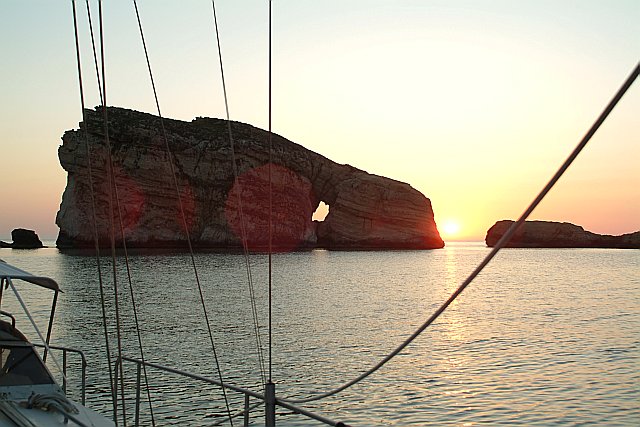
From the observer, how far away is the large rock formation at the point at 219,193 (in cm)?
10012

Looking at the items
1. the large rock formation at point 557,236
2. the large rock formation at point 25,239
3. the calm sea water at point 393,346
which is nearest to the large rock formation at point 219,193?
the large rock formation at point 25,239

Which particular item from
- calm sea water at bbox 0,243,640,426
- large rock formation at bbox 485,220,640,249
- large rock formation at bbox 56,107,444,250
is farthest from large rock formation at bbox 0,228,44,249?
large rock formation at bbox 485,220,640,249

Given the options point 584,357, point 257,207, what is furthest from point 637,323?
point 257,207

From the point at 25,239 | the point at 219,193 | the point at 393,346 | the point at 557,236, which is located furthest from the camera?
the point at 557,236

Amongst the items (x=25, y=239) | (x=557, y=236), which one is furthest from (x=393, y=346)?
(x=557, y=236)

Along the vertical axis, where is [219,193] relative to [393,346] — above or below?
above

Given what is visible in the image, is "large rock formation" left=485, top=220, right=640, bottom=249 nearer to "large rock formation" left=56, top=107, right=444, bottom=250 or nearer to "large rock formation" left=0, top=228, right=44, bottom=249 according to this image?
"large rock formation" left=56, top=107, right=444, bottom=250

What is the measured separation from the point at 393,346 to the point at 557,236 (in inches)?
6504

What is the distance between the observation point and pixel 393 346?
26062 millimetres

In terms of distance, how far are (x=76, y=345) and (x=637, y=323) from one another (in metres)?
25.4

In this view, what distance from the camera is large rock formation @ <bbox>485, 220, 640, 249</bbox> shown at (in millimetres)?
Answer: 177750

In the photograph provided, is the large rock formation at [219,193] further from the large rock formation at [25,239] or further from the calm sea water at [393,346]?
the calm sea water at [393,346]

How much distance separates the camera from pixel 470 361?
890 inches

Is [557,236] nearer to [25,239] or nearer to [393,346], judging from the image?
[25,239]
